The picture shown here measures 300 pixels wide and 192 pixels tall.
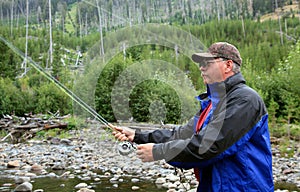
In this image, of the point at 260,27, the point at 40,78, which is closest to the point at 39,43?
the point at 40,78

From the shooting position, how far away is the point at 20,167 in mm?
9820

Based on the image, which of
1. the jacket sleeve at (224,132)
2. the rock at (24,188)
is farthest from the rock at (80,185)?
the jacket sleeve at (224,132)

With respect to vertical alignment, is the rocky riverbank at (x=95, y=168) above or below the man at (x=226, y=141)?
below

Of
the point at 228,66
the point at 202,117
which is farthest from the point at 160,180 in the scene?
the point at 228,66

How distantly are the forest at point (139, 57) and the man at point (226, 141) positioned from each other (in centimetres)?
159

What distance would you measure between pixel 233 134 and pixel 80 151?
1130 centimetres

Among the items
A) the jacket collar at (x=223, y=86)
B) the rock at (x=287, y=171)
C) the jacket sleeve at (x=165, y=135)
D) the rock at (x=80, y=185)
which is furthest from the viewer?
the rock at (x=287, y=171)

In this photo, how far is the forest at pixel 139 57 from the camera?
23.0ft

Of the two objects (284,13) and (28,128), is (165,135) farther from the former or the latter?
(284,13)

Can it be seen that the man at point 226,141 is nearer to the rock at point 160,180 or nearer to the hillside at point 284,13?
the rock at point 160,180

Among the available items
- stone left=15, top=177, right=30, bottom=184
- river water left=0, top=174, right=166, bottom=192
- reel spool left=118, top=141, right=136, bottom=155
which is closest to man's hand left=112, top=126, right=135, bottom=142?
reel spool left=118, top=141, right=136, bottom=155

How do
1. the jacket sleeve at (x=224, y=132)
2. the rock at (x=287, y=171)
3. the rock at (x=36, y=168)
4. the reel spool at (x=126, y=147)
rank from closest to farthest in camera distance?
the jacket sleeve at (x=224, y=132), the reel spool at (x=126, y=147), the rock at (x=287, y=171), the rock at (x=36, y=168)

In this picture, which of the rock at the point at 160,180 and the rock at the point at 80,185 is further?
the rock at the point at 160,180

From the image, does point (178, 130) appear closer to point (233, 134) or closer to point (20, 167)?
point (233, 134)
